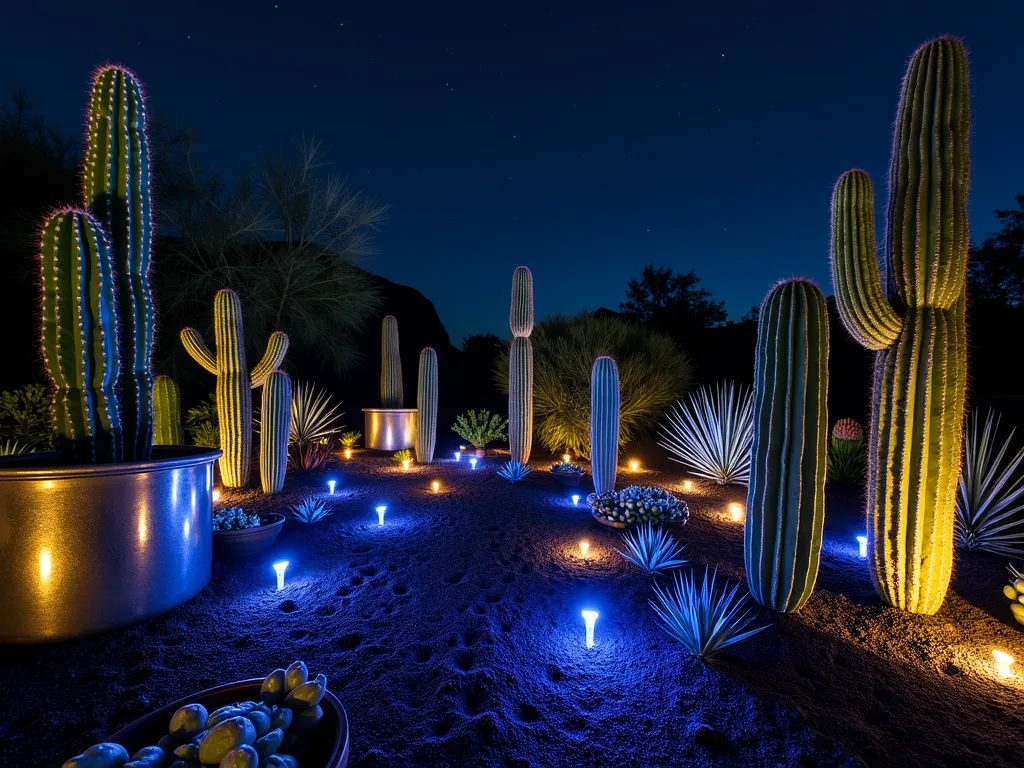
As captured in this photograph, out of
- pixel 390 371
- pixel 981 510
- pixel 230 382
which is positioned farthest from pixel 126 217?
pixel 981 510

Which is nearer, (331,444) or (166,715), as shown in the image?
(166,715)

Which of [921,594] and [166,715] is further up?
[166,715]

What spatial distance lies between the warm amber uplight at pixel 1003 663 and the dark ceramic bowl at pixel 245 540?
405 centimetres

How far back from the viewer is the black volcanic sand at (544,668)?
5.13 ft

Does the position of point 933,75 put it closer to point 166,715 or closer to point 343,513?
point 166,715

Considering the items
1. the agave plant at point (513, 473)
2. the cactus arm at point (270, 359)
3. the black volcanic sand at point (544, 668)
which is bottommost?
the black volcanic sand at point (544, 668)

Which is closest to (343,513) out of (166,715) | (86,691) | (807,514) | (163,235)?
(86,691)

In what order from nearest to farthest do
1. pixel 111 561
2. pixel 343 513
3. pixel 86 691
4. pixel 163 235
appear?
pixel 86 691, pixel 111 561, pixel 343 513, pixel 163 235

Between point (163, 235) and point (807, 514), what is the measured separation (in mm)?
10725

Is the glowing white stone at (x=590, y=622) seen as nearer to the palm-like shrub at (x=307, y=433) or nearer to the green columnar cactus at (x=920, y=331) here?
the green columnar cactus at (x=920, y=331)

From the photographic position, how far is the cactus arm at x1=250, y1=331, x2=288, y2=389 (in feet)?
19.0

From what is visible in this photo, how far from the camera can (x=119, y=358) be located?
2.56 m

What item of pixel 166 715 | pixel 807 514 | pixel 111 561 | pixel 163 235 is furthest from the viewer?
pixel 163 235

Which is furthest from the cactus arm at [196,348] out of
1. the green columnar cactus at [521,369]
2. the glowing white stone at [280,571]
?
the green columnar cactus at [521,369]
